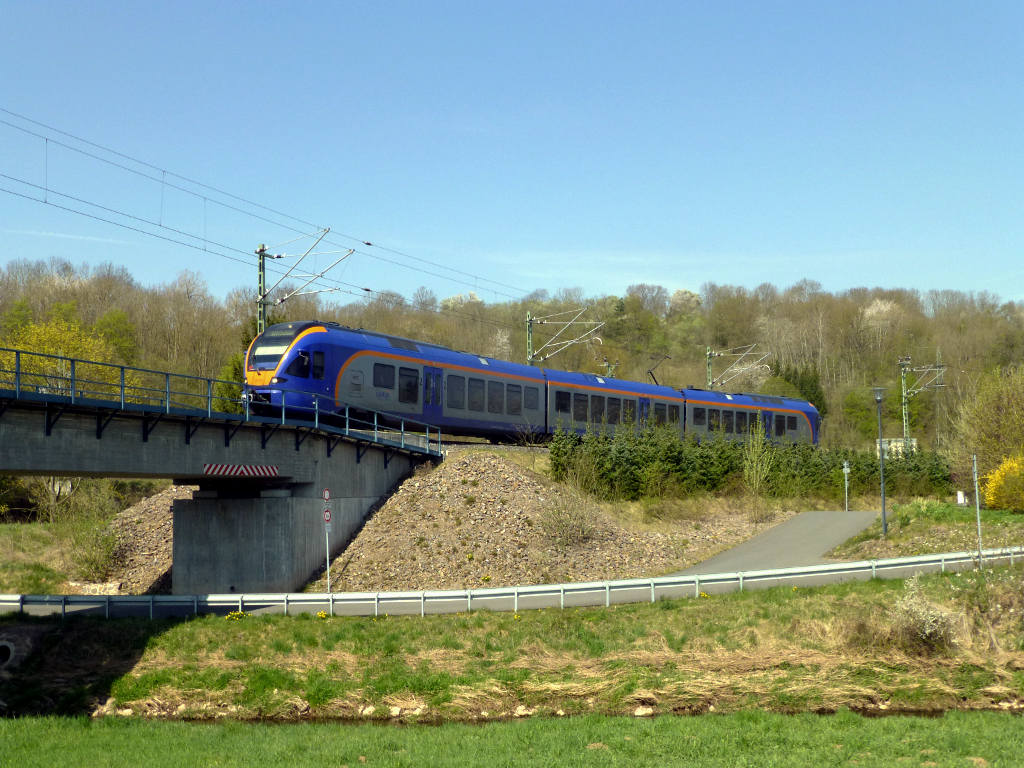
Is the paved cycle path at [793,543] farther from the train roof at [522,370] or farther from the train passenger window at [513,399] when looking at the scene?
the train passenger window at [513,399]

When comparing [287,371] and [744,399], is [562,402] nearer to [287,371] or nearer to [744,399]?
[287,371]

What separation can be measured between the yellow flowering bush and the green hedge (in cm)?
808

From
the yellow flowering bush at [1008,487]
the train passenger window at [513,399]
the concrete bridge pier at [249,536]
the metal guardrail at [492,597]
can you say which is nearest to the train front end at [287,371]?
the concrete bridge pier at [249,536]

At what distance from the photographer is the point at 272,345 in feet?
109

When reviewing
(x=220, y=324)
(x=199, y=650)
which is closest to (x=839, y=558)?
(x=199, y=650)

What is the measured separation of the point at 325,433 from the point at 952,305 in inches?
4415

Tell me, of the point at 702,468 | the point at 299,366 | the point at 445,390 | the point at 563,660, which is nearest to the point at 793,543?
the point at 702,468

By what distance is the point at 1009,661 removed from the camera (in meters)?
20.2

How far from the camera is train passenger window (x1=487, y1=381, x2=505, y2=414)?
40281 mm

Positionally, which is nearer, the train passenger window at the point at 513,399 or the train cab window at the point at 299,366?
the train cab window at the point at 299,366

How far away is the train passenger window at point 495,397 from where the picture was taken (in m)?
40.3

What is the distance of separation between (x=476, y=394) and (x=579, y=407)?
6904 mm

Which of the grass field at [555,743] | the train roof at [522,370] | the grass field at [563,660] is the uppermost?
the train roof at [522,370]

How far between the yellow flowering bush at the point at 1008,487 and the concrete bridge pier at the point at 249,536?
93.7 ft
